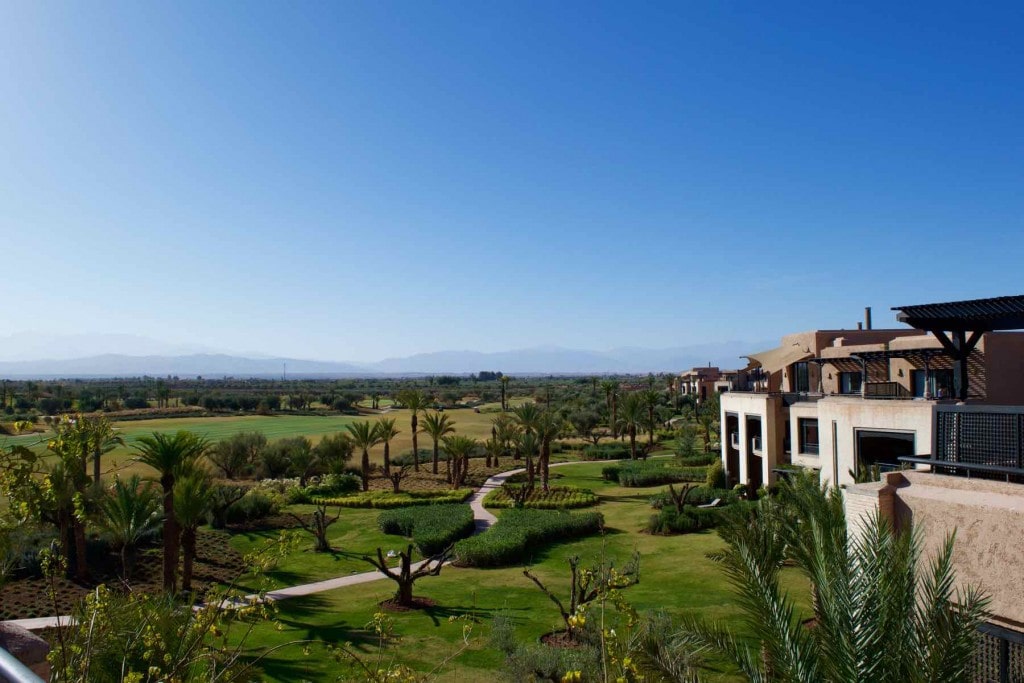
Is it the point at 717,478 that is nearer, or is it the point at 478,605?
the point at 478,605

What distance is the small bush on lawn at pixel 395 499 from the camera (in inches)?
1447

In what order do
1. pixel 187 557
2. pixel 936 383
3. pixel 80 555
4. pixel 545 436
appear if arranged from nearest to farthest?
pixel 187 557 < pixel 80 555 < pixel 936 383 < pixel 545 436

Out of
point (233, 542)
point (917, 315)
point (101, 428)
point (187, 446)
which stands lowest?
point (233, 542)

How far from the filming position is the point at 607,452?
56.6 meters

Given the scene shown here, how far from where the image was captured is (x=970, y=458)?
31.9ft

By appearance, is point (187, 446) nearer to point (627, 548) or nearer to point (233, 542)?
point (233, 542)

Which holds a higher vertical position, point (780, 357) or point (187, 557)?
point (780, 357)

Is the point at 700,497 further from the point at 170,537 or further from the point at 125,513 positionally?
the point at 125,513

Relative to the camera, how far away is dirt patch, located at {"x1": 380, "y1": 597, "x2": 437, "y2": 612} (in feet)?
63.5

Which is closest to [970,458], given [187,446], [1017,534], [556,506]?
[1017,534]

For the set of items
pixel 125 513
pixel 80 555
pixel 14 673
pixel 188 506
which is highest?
pixel 14 673

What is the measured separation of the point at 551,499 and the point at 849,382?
16.4 m

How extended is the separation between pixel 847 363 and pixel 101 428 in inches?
1376

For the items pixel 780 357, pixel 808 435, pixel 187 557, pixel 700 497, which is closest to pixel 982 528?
pixel 187 557
